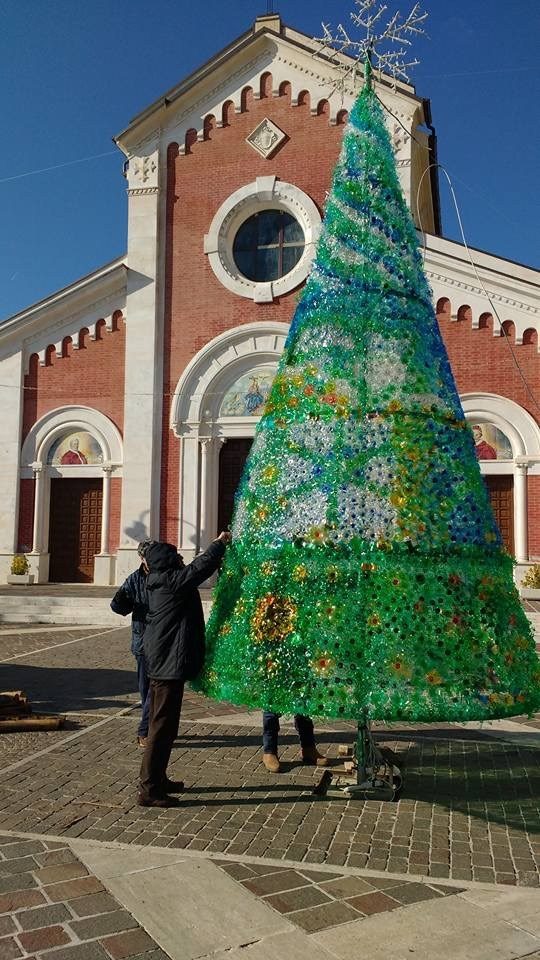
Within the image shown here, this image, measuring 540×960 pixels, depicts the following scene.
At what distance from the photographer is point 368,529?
410cm

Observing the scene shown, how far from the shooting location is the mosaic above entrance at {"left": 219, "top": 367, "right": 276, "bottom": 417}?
16672mm

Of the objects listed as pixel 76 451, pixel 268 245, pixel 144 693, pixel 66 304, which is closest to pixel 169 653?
pixel 144 693

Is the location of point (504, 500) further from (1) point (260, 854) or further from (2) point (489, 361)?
(1) point (260, 854)

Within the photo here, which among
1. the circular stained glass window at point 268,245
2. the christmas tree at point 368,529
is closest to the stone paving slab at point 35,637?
the christmas tree at point 368,529

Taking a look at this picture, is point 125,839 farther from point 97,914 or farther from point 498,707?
point 498,707

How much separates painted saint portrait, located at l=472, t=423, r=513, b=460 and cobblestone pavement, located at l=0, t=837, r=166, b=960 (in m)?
13.1

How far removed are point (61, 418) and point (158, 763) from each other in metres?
14.0

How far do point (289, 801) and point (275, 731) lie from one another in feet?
2.37

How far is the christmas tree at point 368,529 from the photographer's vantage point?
3871 millimetres

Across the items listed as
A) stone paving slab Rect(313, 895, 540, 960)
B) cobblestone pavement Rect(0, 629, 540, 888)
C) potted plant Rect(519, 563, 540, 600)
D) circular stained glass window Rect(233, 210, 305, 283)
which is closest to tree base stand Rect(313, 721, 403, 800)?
cobblestone pavement Rect(0, 629, 540, 888)

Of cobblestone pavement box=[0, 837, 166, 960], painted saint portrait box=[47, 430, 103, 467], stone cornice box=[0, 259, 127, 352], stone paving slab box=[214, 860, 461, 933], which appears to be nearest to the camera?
cobblestone pavement box=[0, 837, 166, 960]

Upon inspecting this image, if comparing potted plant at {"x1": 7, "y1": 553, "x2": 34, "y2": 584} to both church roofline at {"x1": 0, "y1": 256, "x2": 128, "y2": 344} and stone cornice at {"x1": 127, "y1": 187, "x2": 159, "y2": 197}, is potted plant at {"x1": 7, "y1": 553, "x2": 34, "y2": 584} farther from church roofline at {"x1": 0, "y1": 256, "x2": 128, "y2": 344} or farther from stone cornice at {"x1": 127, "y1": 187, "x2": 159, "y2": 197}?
stone cornice at {"x1": 127, "y1": 187, "x2": 159, "y2": 197}

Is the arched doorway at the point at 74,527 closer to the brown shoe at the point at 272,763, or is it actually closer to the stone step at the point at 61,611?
the stone step at the point at 61,611

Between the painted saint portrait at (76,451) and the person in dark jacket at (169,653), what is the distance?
43.1 ft
